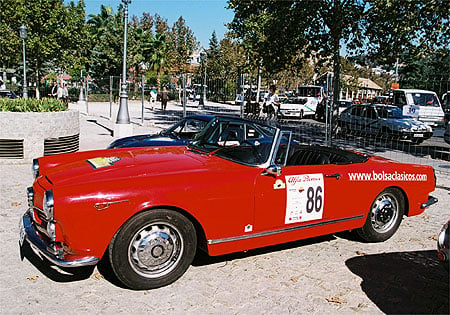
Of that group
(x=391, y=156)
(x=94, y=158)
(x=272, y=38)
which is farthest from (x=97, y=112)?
(x=94, y=158)

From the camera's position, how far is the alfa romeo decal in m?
4.16

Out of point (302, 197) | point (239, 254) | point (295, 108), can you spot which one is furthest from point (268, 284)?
point (295, 108)

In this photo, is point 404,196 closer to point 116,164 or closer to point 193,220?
point 193,220

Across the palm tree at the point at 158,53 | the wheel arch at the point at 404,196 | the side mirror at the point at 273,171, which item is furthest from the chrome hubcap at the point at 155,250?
the palm tree at the point at 158,53

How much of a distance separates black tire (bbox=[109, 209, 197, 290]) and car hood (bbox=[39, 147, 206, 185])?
0.45m

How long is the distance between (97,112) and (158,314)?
2478cm

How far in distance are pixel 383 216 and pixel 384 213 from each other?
4 centimetres

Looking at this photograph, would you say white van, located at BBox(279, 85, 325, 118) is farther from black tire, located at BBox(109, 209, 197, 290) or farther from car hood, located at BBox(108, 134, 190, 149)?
black tire, located at BBox(109, 209, 197, 290)

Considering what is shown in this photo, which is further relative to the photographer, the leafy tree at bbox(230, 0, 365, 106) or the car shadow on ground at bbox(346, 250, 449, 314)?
the leafy tree at bbox(230, 0, 365, 106)

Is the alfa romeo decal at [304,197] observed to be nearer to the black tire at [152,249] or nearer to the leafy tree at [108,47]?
the black tire at [152,249]

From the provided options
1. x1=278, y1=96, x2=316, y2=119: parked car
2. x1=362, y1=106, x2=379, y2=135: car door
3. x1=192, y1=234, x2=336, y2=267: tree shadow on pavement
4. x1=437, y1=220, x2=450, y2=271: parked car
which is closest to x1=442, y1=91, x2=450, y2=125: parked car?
x1=362, y1=106, x2=379, y2=135: car door

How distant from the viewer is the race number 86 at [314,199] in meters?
4.26

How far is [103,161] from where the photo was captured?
414cm

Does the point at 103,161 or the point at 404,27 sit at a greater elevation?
the point at 404,27
